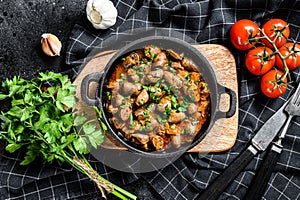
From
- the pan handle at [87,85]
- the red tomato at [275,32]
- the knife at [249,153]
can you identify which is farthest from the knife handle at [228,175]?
the pan handle at [87,85]

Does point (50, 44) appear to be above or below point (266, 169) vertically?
above

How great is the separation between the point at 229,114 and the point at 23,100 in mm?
1427

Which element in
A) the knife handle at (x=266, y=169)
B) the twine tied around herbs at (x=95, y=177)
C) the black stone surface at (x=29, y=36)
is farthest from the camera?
the black stone surface at (x=29, y=36)

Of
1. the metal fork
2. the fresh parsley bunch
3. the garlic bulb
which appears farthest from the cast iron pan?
the metal fork

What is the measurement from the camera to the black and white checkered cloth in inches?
161

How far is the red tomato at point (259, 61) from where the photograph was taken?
3945mm

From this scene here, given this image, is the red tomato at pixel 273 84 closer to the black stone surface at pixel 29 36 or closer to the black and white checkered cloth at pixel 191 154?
the black and white checkered cloth at pixel 191 154

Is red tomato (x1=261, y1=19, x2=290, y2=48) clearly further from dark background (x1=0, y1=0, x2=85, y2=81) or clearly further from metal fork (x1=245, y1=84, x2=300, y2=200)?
dark background (x1=0, y1=0, x2=85, y2=81)

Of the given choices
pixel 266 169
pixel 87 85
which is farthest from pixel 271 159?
pixel 87 85

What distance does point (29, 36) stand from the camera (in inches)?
165

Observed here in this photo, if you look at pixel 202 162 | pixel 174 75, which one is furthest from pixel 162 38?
pixel 202 162

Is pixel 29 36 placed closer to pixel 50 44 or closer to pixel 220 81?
pixel 50 44

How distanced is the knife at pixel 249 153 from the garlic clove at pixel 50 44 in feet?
5.09

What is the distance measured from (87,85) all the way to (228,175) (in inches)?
49.4
